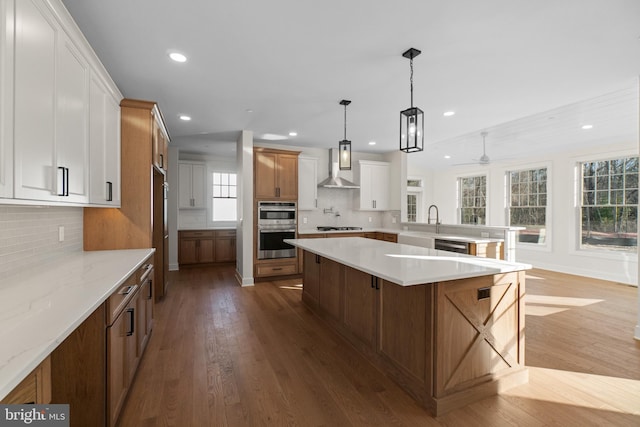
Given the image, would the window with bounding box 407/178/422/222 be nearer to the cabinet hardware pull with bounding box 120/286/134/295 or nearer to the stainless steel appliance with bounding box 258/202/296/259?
the stainless steel appliance with bounding box 258/202/296/259

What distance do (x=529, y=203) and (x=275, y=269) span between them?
6.06 m

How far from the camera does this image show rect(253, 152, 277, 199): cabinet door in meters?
5.31

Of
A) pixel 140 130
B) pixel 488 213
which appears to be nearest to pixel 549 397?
pixel 140 130

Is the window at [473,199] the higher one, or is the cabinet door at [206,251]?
the window at [473,199]

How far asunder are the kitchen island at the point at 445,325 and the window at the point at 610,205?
5.13 metres

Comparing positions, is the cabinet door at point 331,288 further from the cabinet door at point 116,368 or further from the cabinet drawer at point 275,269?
the cabinet drawer at point 275,269

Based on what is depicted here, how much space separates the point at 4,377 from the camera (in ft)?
2.43

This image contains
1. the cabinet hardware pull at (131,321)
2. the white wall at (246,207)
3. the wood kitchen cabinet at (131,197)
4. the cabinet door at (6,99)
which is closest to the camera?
the cabinet door at (6,99)

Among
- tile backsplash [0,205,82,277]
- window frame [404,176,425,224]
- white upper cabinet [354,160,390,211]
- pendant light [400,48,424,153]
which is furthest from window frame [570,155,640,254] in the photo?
tile backsplash [0,205,82,277]

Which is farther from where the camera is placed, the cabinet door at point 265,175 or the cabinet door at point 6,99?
the cabinet door at point 265,175

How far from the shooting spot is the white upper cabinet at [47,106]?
4.19 feet

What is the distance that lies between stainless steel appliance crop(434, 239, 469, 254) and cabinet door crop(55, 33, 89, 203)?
14.9 ft

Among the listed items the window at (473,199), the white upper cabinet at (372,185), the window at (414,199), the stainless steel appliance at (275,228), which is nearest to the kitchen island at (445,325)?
the stainless steel appliance at (275,228)

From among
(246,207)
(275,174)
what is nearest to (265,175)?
(275,174)
